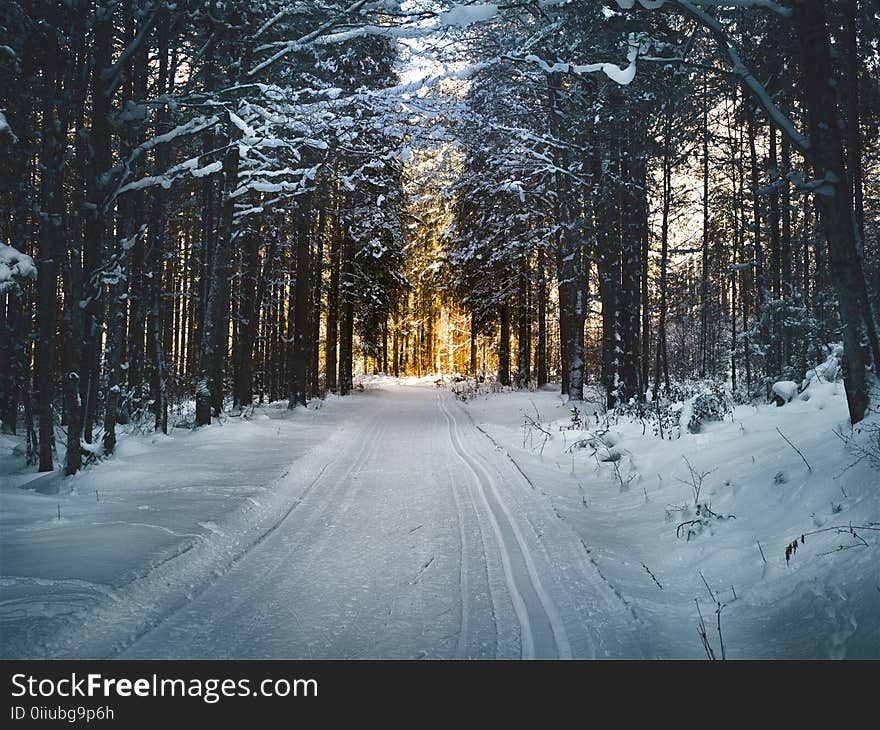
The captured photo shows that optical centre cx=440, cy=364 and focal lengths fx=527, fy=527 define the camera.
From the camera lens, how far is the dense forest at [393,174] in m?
7.10

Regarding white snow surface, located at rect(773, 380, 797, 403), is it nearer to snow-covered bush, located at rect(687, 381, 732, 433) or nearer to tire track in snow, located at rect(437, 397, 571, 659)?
snow-covered bush, located at rect(687, 381, 732, 433)

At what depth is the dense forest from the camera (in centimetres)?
710

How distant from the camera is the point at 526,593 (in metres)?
3.84

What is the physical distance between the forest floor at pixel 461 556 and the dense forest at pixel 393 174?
1598 millimetres

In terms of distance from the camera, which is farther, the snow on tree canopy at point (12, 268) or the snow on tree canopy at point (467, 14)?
the snow on tree canopy at point (12, 268)

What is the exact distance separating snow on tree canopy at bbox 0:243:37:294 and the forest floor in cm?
247

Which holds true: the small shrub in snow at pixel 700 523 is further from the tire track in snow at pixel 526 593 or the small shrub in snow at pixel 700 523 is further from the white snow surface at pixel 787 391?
the white snow surface at pixel 787 391

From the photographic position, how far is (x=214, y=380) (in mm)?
13688

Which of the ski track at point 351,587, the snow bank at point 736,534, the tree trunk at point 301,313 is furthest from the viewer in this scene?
the tree trunk at point 301,313

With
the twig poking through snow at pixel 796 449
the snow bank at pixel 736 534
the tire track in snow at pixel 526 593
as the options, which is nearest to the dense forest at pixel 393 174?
the twig poking through snow at pixel 796 449

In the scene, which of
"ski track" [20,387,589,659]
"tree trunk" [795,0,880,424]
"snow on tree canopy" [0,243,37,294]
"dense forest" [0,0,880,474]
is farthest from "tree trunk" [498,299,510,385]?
"snow on tree canopy" [0,243,37,294]

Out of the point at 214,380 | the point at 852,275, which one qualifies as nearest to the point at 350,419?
the point at 214,380
